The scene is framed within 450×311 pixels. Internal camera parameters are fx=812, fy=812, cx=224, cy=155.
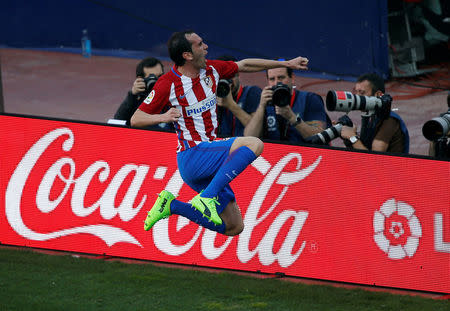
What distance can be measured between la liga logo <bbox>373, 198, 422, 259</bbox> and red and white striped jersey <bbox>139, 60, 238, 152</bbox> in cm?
185

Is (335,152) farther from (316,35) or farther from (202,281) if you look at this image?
(316,35)

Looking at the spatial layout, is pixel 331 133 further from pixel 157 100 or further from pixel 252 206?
pixel 157 100

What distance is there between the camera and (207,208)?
238 inches

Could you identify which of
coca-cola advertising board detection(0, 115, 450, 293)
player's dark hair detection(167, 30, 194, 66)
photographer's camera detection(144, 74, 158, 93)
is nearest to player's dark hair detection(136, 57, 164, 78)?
photographer's camera detection(144, 74, 158, 93)

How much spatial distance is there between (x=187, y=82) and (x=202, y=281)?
198 centimetres

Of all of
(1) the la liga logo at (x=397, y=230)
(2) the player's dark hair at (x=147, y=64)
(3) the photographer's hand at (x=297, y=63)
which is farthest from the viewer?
(2) the player's dark hair at (x=147, y=64)

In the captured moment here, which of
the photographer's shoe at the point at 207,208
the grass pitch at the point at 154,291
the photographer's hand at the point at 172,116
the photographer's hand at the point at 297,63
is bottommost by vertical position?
the grass pitch at the point at 154,291

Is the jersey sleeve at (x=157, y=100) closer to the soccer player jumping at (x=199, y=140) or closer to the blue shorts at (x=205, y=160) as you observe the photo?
the soccer player jumping at (x=199, y=140)

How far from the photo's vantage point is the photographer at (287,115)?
757 cm

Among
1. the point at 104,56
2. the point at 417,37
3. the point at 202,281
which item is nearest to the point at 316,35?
the point at 417,37

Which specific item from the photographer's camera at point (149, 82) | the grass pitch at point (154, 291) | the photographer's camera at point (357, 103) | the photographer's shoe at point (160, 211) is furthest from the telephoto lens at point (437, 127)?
the photographer's camera at point (149, 82)

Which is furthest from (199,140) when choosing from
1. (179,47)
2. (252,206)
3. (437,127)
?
(437,127)

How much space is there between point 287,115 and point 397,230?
145cm

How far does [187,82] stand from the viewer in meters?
6.32
